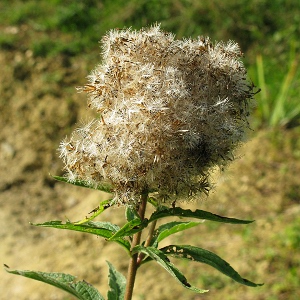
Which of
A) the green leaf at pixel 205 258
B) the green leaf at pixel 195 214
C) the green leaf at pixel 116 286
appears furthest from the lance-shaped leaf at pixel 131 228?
the green leaf at pixel 116 286

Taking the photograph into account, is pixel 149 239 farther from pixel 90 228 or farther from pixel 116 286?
pixel 116 286

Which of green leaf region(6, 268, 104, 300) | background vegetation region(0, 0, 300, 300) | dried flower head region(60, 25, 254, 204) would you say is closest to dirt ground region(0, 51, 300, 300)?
background vegetation region(0, 0, 300, 300)

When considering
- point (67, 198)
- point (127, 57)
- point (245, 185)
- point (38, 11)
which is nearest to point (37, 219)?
point (67, 198)

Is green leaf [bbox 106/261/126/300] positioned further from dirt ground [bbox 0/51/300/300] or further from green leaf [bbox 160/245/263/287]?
dirt ground [bbox 0/51/300/300]

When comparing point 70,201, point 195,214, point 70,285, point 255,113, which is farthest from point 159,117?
point 255,113

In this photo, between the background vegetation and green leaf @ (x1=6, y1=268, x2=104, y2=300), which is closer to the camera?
green leaf @ (x1=6, y1=268, x2=104, y2=300)
